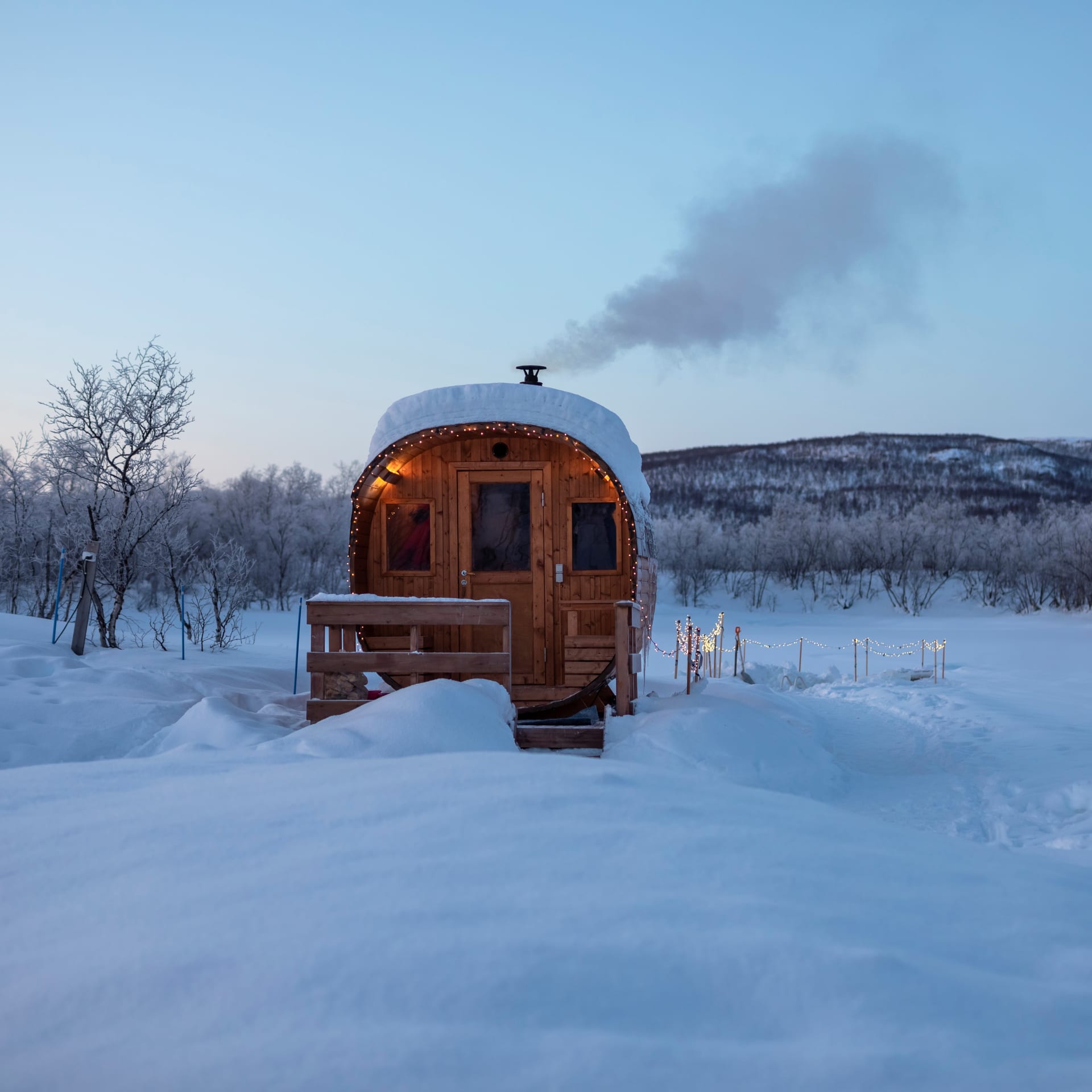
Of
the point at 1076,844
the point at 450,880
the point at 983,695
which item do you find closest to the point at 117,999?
the point at 450,880

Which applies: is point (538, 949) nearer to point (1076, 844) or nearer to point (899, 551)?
point (1076, 844)

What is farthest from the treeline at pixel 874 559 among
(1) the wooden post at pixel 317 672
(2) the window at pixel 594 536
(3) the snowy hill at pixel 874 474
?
(1) the wooden post at pixel 317 672

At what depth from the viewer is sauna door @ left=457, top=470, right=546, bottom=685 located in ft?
26.6

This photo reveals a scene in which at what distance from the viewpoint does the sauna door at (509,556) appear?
8117 millimetres

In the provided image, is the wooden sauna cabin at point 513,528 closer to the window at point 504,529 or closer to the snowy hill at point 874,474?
the window at point 504,529

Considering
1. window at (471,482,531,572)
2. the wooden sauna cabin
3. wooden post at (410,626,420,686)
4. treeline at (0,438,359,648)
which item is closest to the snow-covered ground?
wooden post at (410,626,420,686)

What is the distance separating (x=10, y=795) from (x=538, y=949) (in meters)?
2.57

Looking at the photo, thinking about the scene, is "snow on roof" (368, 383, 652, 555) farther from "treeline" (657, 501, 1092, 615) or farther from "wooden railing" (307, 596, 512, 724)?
"treeline" (657, 501, 1092, 615)

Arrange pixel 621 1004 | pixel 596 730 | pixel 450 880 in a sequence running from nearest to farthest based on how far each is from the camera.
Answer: pixel 621 1004 < pixel 450 880 < pixel 596 730

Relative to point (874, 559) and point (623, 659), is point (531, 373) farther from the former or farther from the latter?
point (874, 559)

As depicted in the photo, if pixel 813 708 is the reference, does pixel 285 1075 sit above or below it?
above

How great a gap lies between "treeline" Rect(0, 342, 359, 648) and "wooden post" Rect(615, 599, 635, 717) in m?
7.27

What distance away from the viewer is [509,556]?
8.21 meters

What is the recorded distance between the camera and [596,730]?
6910 mm
